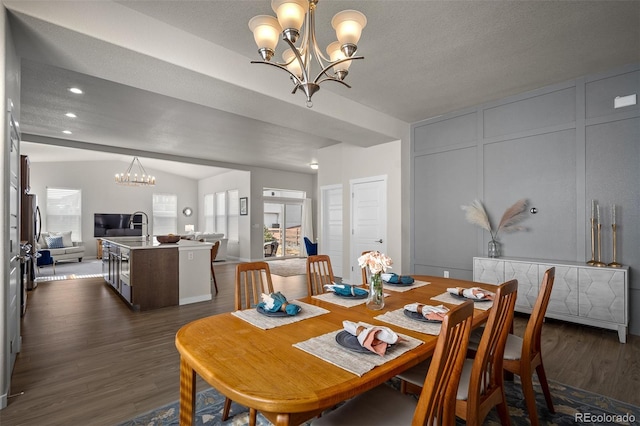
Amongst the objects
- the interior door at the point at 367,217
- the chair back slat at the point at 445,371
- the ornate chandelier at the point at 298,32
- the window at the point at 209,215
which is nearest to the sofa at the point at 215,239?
the window at the point at 209,215

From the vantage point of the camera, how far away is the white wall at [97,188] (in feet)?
30.9

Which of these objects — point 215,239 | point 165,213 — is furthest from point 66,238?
point 215,239

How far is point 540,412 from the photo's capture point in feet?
6.66

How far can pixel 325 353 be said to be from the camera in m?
1.25

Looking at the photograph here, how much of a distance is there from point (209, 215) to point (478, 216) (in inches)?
377

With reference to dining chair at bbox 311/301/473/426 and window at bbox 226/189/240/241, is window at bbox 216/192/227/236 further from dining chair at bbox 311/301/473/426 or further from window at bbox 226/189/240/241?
dining chair at bbox 311/301/473/426

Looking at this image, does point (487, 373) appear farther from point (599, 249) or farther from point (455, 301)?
point (599, 249)

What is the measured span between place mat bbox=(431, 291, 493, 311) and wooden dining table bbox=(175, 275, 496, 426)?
0.45 feet

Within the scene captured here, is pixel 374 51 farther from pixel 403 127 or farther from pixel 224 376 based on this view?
pixel 224 376

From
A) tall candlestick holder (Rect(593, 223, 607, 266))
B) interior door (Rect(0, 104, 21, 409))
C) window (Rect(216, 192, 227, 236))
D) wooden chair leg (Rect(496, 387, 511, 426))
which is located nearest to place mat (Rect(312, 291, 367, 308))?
wooden chair leg (Rect(496, 387, 511, 426))

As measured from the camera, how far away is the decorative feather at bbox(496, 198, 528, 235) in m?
3.98

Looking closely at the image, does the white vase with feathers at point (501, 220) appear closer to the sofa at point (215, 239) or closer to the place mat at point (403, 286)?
the place mat at point (403, 286)

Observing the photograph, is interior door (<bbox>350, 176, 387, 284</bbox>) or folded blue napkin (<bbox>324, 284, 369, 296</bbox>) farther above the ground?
interior door (<bbox>350, 176, 387, 284</bbox>)

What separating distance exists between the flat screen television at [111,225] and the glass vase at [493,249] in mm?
10684
